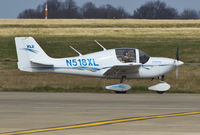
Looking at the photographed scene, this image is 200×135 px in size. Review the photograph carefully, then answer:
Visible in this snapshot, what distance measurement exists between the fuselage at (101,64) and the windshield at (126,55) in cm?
4

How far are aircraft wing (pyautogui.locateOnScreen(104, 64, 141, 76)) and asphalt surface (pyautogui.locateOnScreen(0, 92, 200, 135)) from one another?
1.33 m

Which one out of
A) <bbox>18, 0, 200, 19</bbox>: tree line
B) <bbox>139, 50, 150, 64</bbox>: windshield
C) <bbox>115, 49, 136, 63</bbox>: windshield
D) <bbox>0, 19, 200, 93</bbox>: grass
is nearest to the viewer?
<bbox>115, 49, 136, 63</bbox>: windshield

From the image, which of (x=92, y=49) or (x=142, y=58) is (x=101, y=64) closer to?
(x=142, y=58)

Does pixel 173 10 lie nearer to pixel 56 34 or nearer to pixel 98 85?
pixel 56 34

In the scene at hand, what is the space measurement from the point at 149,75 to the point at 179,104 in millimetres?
4388

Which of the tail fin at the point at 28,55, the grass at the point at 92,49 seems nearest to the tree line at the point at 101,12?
the grass at the point at 92,49

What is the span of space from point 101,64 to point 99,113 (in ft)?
21.8

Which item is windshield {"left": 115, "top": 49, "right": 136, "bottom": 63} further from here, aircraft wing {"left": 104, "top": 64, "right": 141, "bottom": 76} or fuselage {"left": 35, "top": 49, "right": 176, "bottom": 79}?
aircraft wing {"left": 104, "top": 64, "right": 141, "bottom": 76}

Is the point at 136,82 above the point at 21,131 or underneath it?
underneath

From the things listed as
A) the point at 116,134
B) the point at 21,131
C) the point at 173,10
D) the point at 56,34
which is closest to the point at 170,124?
the point at 116,134

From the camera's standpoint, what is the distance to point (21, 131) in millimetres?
10531

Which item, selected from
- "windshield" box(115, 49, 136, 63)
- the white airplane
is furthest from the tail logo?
"windshield" box(115, 49, 136, 63)

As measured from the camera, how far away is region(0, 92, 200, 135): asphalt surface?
1077cm

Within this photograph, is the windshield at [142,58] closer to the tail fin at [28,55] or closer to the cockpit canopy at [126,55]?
the cockpit canopy at [126,55]
